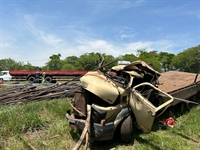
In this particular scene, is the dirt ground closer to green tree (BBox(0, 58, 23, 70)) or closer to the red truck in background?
the red truck in background

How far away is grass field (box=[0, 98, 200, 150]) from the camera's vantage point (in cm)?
400

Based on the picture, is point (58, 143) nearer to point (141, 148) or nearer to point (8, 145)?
point (8, 145)

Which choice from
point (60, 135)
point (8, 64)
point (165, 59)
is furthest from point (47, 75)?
point (165, 59)

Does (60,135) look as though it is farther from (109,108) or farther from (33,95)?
(33,95)

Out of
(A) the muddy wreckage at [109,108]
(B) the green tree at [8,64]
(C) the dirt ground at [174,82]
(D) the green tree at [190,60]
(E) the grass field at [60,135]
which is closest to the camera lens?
(A) the muddy wreckage at [109,108]

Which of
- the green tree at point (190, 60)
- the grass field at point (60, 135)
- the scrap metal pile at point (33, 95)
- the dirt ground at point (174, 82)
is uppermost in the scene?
the green tree at point (190, 60)

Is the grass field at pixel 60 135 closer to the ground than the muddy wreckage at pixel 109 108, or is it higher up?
closer to the ground

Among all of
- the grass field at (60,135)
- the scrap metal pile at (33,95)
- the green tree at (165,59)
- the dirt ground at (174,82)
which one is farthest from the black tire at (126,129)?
the green tree at (165,59)

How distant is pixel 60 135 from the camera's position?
449cm

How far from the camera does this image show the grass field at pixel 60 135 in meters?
4.00

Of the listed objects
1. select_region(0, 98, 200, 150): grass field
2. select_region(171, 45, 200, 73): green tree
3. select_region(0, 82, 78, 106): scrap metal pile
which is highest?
select_region(171, 45, 200, 73): green tree

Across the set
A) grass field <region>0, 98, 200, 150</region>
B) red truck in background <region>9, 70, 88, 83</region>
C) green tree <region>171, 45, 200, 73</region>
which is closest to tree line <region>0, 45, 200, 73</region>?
green tree <region>171, 45, 200, 73</region>

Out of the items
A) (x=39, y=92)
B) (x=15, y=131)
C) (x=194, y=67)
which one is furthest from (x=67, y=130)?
(x=194, y=67)

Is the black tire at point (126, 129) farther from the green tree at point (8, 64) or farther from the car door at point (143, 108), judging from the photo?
the green tree at point (8, 64)
